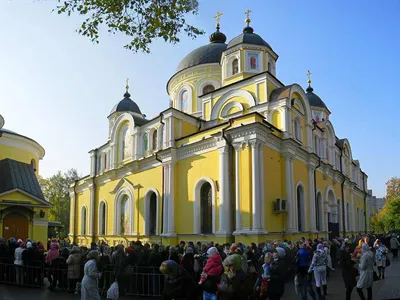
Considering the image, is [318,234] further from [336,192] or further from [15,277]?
[15,277]

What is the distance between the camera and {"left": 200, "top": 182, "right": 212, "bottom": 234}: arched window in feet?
70.4

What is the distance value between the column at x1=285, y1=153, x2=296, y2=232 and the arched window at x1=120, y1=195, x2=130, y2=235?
1132 cm

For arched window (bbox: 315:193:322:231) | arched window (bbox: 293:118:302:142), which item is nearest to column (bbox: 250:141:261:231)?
arched window (bbox: 293:118:302:142)

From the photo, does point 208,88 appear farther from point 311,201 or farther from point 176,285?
point 176,285

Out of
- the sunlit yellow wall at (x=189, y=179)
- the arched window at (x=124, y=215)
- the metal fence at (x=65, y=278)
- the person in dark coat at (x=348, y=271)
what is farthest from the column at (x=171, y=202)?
the person in dark coat at (x=348, y=271)

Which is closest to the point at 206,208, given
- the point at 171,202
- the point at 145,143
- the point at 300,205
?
the point at 171,202

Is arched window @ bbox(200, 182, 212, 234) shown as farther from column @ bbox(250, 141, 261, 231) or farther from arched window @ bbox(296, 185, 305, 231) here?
arched window @ bbox(296, 185, 305, 231)

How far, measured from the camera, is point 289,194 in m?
21.2

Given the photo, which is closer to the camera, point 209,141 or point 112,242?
point 209,141

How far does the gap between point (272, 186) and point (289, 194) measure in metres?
1.34

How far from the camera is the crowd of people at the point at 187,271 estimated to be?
→ 21.3ft


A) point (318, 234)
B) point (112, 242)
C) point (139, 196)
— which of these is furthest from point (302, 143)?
point (112, 242)

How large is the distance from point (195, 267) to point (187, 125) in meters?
15.0

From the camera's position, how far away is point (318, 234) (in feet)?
81.6
